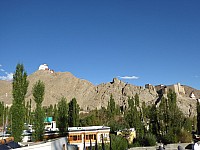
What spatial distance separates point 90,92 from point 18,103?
292ft

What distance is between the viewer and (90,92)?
374ft

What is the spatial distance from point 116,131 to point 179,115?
12.4m

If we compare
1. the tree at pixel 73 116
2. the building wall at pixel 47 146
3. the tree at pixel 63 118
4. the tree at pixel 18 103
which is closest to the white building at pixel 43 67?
the tree at pixel 73 116

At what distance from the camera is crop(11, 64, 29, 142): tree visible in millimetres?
23764

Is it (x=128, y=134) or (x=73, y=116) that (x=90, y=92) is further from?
(x=128, y=134)

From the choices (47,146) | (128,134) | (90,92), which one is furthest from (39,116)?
(90,92)

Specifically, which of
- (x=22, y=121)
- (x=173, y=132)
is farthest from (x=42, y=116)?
(x=173, y=132)

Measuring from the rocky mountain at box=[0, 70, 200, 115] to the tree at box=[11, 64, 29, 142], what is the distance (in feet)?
241

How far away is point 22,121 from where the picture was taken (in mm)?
24719

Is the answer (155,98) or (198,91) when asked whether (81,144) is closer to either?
(155,98)

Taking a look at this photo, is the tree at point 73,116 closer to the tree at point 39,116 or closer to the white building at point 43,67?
the tree at point 39,116

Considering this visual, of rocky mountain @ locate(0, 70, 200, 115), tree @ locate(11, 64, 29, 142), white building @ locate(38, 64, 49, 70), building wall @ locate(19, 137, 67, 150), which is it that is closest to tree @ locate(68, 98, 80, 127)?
tree @ locate(11, 64, 29, 142)

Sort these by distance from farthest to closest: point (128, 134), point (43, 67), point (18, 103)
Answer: point (43, 67) → point (128, 134) → point (18, 103)

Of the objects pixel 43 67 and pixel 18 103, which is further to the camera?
pixel 43 67
